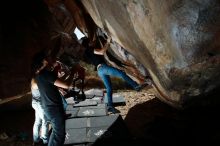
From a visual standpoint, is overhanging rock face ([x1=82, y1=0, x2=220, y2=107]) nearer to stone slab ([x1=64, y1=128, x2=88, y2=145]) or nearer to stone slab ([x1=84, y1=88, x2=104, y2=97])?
stone slab ([x1=64, y1=128, x2=88, y2=145])

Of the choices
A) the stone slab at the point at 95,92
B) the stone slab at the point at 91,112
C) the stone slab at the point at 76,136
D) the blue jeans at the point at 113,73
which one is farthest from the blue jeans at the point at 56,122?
the stone slab at the point at 95,92

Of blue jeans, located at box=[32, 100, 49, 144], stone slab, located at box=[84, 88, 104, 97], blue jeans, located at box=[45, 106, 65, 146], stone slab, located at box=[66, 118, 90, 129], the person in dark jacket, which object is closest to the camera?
the person in dark jacket

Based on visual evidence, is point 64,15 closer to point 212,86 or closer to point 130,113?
point 130,113

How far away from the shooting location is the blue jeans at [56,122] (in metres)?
4.55

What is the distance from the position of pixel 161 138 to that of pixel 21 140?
3774 millimetres

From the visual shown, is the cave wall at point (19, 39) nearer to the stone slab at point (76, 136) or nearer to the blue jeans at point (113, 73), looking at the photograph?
the blue jeans at point (113, 73)

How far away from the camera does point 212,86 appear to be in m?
3.24

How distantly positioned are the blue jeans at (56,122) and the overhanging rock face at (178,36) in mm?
1897

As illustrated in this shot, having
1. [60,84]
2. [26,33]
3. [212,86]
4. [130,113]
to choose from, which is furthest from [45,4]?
[212,86]

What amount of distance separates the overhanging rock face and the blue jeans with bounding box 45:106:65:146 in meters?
1.90

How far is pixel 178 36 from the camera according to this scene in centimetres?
251

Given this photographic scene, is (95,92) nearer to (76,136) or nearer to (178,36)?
(76,136)

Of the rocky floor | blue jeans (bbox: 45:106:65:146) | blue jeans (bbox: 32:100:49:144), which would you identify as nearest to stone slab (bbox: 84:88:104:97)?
the rocky floor

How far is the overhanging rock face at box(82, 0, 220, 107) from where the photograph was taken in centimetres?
237
